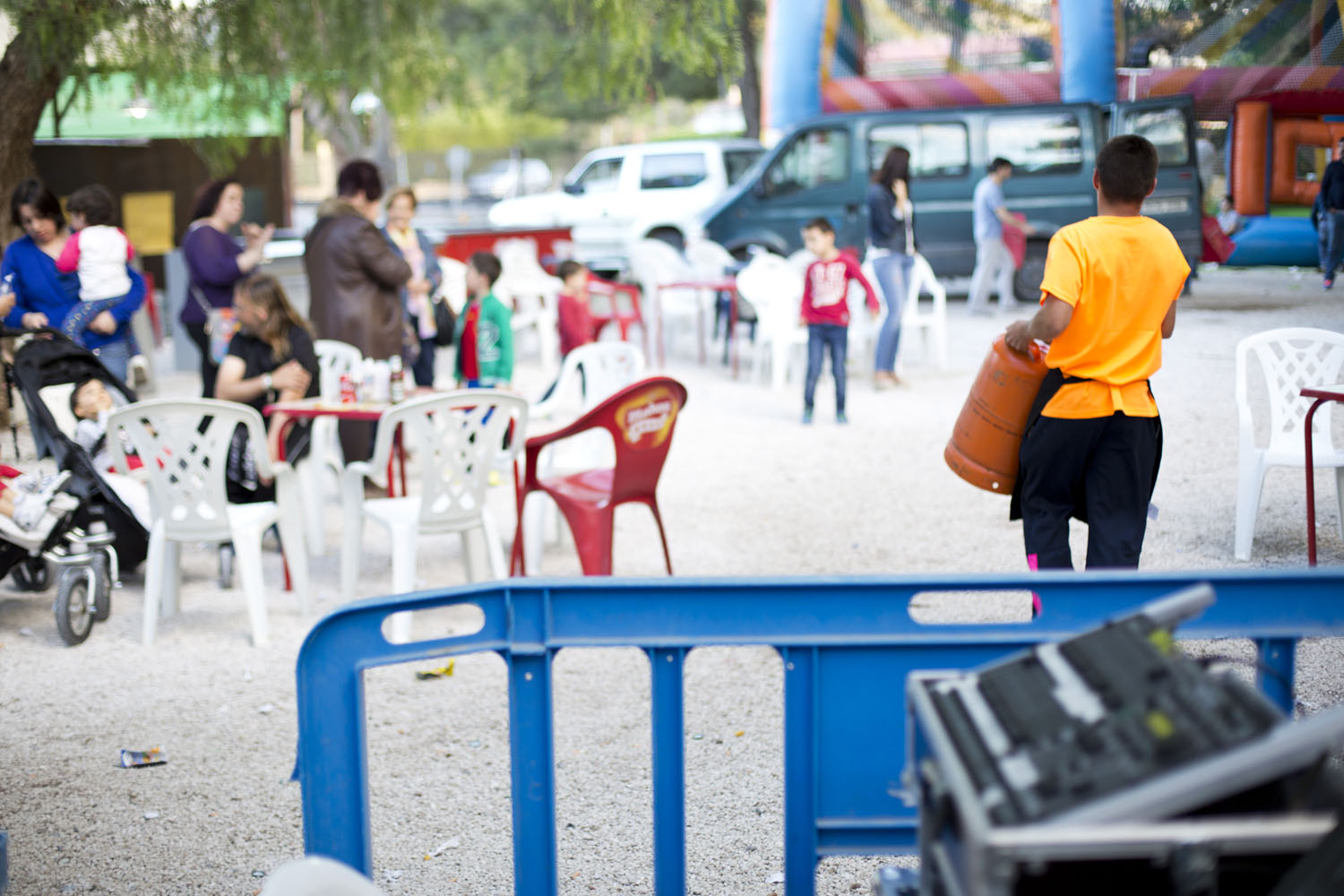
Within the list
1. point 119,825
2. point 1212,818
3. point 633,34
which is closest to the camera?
point 1212,818

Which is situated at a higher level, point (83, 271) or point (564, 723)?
Answer: point (83, 271)

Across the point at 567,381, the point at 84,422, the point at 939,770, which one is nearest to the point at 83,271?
the point at 84,422

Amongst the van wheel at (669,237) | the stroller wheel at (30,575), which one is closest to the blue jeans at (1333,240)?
the stroller wheel at (30,575)

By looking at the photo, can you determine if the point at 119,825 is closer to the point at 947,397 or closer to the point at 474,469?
the point at 474,469

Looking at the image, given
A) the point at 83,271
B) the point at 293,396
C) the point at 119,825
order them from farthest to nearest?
Answer: the point at 83,271, the point at 293,396, the point at 119,825

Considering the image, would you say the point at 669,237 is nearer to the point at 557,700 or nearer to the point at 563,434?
the point at 563,434

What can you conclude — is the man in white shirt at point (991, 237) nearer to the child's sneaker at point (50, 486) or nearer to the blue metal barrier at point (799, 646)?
the child's sneaker at point (50, 486)

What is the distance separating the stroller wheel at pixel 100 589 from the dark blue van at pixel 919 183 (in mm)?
9953

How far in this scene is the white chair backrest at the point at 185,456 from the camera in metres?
5.00

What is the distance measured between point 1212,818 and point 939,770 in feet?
1.03

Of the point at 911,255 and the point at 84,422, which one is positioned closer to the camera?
the point at 84,422

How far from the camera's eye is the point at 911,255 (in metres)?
10.3

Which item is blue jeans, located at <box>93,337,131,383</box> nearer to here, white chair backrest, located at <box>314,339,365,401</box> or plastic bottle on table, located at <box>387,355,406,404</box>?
white chair backrest, located at <box>314,339,365,401</box>

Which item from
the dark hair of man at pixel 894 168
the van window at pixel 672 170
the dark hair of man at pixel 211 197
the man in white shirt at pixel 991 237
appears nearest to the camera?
the dark hair of man at pixel 211 197
